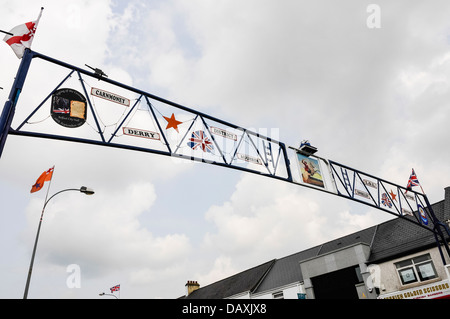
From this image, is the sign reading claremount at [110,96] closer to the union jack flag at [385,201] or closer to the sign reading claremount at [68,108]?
the sign reading claremount at [68,108]

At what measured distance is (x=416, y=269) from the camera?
19.3 metres

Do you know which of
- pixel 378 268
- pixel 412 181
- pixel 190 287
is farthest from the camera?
pixel 190 287

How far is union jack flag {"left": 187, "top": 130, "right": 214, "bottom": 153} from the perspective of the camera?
30.0ft

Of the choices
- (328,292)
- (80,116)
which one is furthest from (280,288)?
(80,116)

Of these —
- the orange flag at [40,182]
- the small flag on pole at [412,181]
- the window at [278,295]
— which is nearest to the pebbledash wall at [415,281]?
the small flag on pole at [412,181]

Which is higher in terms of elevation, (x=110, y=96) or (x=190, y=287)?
(x=110, y=96)

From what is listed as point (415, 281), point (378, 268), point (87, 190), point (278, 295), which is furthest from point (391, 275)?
point (87, 190)

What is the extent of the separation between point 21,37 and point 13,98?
1.66 m

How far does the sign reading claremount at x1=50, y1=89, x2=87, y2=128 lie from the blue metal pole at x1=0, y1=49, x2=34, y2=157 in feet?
2.42

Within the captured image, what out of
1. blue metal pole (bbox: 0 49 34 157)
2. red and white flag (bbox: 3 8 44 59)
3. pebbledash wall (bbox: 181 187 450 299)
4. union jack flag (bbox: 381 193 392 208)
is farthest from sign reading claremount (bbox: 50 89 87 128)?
pebbledash wall (bbox: 181 187 450 299)

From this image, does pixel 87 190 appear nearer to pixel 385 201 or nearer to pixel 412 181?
pixel 385 201

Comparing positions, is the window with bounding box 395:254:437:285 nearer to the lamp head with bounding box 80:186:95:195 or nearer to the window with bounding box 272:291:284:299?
the window with bounding box 272:291:284:299

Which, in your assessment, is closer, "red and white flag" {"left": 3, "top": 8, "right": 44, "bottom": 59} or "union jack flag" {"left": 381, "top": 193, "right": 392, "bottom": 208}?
"red and white flag" {"left": 3, "top": 8, "right": 44, "bottom": 59}
